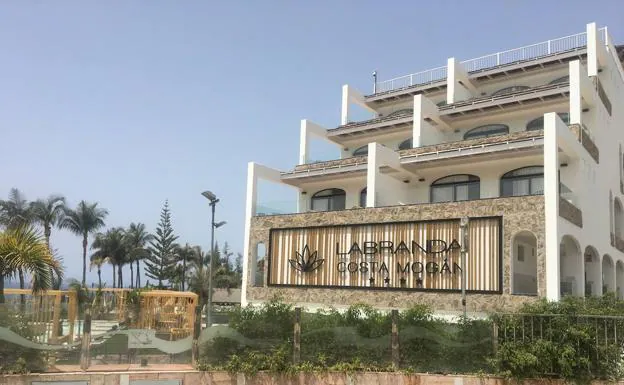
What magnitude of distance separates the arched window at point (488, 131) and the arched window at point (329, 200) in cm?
793

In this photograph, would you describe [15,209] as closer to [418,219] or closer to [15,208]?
[15,208]

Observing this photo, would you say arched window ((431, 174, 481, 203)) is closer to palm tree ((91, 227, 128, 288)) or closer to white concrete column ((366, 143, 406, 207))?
white concrete column ((366, 143, 406, 207))

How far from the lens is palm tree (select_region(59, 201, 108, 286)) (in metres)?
63.2

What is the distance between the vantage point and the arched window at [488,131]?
1240 inches

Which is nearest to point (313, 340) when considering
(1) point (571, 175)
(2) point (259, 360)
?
(2) point (259, 360)

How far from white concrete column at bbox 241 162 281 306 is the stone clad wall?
264 millimetres

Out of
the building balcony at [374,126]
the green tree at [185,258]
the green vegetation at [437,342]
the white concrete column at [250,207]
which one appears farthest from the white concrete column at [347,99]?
the green tree at [185,258]

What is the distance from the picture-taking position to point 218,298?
62.3m

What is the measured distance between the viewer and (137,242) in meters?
72.9

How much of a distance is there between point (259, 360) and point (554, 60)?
24.4 metres

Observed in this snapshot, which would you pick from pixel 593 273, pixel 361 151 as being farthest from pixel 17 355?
pixel 361 151

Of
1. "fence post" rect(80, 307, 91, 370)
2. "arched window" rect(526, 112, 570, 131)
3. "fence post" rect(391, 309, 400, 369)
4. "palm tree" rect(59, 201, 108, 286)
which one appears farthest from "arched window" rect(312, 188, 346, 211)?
"palm tree" rect(59, 201, 108, 286)

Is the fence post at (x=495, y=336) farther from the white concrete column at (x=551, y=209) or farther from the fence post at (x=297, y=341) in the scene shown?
the white concrete column at (x=551, y=209)

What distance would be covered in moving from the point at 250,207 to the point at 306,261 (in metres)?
5.12
